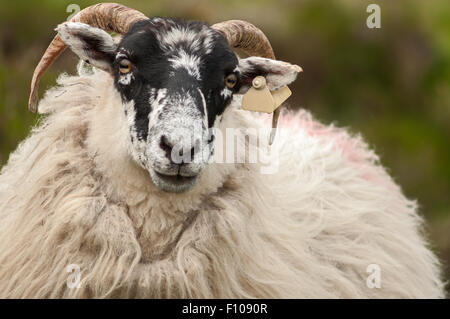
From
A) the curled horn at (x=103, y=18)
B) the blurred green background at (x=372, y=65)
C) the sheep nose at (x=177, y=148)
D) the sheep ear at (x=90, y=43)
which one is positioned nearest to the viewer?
the sheep nose at (x=177, y=148)

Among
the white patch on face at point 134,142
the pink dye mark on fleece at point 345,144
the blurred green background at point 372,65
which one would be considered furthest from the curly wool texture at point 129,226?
the blurred green background at point 372,65

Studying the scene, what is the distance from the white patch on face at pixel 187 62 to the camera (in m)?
3.57

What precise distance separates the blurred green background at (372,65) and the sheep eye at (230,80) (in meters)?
6.22

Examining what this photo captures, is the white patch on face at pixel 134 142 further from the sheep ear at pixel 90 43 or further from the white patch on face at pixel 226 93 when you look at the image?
the white patch on face at pixel 226 93

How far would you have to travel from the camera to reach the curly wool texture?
3.59 m

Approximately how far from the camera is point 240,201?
12.6 feet

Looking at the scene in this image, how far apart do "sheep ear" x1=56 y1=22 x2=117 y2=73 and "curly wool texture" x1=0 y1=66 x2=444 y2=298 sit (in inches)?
5.5

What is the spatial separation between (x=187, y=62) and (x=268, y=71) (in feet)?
1.87

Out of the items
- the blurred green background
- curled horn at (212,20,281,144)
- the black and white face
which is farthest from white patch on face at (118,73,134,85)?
the blurred green background

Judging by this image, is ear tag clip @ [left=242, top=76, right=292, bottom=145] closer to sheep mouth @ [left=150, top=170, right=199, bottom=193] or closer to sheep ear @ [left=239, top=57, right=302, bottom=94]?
sheep ear @ [left=239, top=57, right=302, bottom=94]

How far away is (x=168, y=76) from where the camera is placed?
3.52m

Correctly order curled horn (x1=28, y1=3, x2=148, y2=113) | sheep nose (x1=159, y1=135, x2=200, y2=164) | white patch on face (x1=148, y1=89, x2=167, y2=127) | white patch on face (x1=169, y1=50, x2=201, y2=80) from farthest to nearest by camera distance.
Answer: curled horn (x1=28, y1=3, x2=148, y2=113), white patch on face (x1=169, y1=50, x2=201, y2=80), white patch on face (x1=148, y1=89, x2=167, y2=127), sheep nose (x1=159, y1=135, x2=200, y2=164)

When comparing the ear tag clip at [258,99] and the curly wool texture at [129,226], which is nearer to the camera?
the curly wool texture at [129,226]

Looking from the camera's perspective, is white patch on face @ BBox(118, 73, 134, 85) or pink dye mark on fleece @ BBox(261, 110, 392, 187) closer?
white patch on face @ BBox(118, 73, 134, 85)
